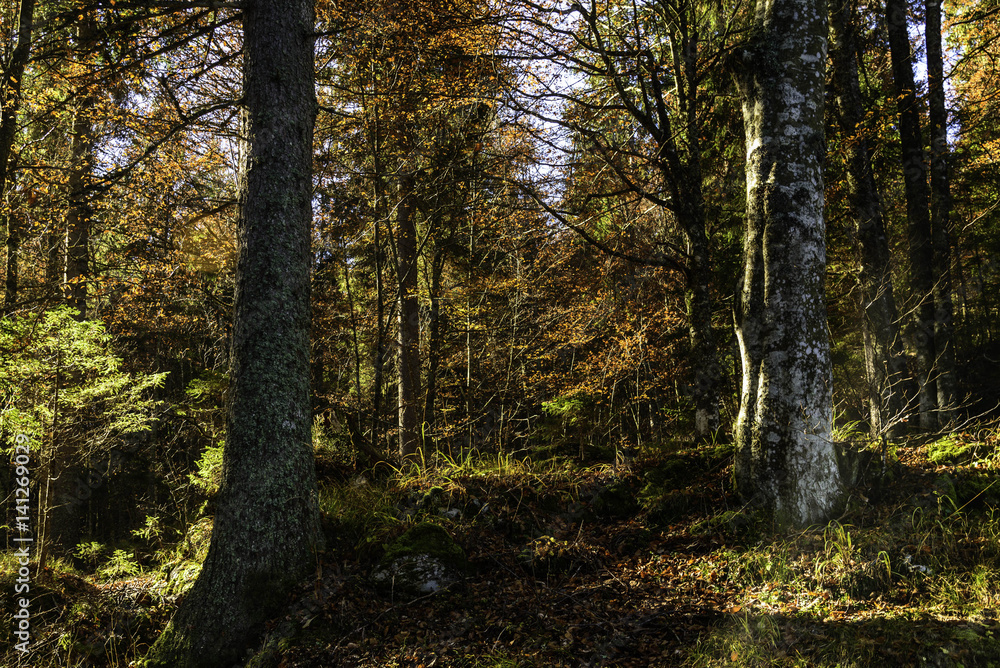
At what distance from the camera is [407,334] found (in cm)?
962

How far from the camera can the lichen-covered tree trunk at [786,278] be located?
4.40m

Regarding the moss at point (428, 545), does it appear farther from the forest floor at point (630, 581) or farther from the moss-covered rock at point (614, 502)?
the moss-covered rock at point (614, 502)

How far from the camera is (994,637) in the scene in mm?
2861

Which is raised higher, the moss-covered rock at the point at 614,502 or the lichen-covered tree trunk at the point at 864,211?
the lichen-covered tree trunk at the point at 864,211

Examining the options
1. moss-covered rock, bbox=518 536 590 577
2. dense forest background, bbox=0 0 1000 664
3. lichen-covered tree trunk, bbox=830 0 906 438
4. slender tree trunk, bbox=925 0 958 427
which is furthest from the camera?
slender tree trunk, bbox=925 0 958 427

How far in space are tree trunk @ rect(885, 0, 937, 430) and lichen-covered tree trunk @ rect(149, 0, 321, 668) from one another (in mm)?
10102

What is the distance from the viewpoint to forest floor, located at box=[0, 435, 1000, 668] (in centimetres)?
332

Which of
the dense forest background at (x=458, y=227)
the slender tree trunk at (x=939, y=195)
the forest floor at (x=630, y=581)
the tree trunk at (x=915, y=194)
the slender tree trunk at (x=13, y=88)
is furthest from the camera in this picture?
the tree trunk at (x=915, y=194)

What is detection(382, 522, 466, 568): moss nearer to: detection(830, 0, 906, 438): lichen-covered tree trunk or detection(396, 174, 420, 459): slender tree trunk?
detection(396, 174, 420, 459): slender tree trunk

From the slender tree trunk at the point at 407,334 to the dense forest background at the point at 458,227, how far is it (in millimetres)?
64

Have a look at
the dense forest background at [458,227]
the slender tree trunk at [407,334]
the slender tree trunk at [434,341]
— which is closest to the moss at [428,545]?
the dense forest background at [458,227]

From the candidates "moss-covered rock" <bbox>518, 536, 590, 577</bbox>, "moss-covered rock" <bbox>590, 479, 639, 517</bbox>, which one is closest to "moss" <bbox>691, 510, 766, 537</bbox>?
"moss-covered rock" <bbox>590, 479, 639, 517</bbox>

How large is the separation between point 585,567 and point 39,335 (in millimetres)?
6723

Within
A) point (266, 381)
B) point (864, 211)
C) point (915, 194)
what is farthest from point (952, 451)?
point (915, 194)
